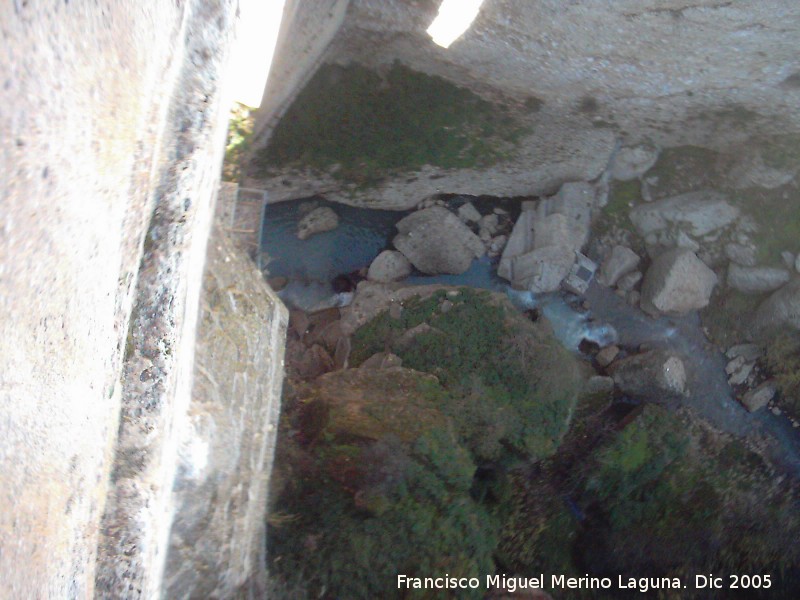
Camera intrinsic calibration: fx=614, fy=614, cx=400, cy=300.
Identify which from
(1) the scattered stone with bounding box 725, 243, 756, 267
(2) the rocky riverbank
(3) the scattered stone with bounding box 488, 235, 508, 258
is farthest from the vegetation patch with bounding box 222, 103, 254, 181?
(1) the scattered stone with bounding box 725, 243, 756, 267

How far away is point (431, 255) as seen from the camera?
8.19m

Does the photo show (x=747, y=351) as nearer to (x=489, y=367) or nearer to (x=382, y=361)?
(x=489, y=367)

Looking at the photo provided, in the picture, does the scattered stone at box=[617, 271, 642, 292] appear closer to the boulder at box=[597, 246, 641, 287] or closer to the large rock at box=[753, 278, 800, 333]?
the boulder at box=[597, 246, 641, 287]

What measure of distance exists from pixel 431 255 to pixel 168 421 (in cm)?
608

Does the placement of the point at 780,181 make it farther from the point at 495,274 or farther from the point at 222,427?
the point at 222,427

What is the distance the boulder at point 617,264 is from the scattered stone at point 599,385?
4.44 feet

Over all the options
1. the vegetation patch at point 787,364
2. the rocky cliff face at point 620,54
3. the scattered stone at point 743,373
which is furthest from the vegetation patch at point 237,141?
the vegetation patch at point 787,364

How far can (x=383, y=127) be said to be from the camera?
22.9ft

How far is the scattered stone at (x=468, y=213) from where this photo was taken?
836 centimetres

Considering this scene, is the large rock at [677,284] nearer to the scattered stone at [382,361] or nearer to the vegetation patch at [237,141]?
the scattered stone at [382,361]

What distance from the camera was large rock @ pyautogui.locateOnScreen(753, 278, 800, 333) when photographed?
7863 millimetres

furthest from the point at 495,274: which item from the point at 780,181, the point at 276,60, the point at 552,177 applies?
the point at 276,60

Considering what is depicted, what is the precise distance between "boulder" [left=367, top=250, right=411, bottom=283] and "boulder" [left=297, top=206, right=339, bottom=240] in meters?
0.79

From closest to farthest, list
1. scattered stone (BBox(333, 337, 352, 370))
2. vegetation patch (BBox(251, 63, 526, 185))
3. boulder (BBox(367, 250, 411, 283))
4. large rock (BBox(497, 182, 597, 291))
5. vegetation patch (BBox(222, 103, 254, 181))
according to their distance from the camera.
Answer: vegetation patch (BBox(222, 103, 254, 181)) < vegetation patch (BBox(251, 63, 526, 185)) < scattered stone (BBox(333, 337, 352, 370)) < boulder (BBox(367, 250, 411, 283)) < large rock (BBox(497, 182, 597, 291))
